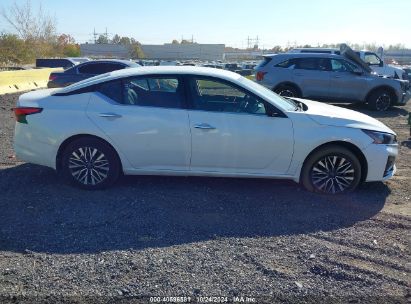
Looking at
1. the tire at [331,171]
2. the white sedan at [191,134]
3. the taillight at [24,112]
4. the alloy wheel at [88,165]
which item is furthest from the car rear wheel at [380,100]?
the taillight at [24,112]

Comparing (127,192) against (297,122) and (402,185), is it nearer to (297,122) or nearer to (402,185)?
(297,122)

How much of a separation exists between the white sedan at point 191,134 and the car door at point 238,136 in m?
0.01

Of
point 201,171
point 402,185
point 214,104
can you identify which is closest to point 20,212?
point 201,171

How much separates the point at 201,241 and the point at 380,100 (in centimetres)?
1101

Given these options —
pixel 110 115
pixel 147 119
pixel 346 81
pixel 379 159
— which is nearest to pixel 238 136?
pixel 147 119

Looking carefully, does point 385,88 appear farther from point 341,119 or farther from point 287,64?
point 341,119

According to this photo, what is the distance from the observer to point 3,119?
1016 cm

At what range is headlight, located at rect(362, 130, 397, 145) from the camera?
493 cm

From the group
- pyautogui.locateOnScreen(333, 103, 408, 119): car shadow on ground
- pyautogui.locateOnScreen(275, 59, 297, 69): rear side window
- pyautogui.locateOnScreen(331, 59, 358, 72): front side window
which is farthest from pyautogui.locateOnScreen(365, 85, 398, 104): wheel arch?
pyautogui.locateOnScreen(275, 59, 297, 69): rear side window

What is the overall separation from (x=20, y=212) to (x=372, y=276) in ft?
12.2

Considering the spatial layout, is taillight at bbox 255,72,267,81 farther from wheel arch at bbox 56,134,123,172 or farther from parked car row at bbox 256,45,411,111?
wheel arch at bbox 56,134,123,172

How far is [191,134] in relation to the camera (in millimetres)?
4824

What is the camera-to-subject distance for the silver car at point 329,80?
41.8 ft

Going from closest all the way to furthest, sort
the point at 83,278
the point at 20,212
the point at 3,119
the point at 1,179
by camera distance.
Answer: the point at 83,278 → the point at 20,212 → the point at 1,179 → the point at 3,119
